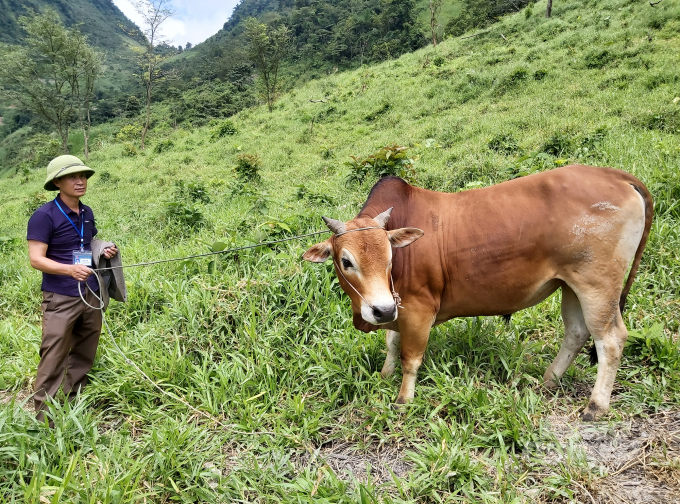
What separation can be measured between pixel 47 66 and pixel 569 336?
26877 mm

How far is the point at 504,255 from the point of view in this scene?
2.53 m

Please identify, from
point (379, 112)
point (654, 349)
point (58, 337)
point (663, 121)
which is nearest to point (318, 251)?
point (58, 337)

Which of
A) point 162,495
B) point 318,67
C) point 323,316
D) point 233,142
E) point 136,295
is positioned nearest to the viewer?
point 162,495

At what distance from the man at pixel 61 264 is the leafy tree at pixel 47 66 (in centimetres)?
2360

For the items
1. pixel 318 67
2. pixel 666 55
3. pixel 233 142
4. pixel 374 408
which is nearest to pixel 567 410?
A: pixel 374 408

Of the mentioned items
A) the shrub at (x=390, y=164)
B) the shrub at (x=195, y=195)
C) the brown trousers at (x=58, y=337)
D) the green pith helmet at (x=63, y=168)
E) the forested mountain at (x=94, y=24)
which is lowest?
the brown trousers at (x=58, y=337)

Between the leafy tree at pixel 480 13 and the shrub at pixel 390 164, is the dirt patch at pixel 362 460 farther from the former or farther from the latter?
the leafy tree at pixel 480 13

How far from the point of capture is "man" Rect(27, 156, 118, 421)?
2794 millimetres

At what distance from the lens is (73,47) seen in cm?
2073

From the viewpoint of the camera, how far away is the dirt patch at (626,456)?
80.0 inches

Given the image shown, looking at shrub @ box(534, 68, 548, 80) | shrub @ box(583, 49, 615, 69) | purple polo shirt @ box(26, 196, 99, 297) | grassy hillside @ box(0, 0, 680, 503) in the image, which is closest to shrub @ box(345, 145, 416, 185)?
grassy hillside @ box(0, 0, 680, 503)

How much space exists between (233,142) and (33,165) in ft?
69.0

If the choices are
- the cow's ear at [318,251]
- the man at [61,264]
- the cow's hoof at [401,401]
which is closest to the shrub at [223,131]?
the man at [61,264]

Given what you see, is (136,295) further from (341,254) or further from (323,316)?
(341,254)
